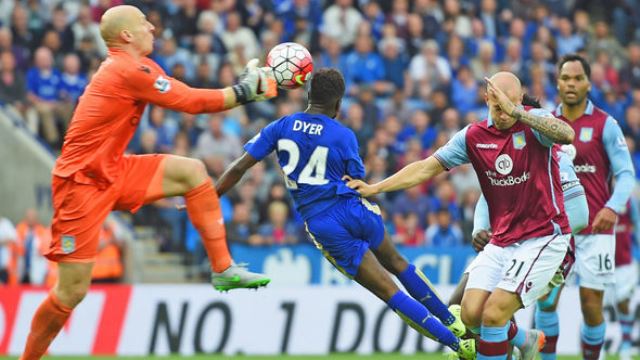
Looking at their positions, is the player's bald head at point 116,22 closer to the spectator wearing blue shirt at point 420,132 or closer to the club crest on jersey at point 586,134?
the club crest on jersey at point 586,134

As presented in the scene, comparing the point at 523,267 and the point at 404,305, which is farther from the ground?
the point at 523,267

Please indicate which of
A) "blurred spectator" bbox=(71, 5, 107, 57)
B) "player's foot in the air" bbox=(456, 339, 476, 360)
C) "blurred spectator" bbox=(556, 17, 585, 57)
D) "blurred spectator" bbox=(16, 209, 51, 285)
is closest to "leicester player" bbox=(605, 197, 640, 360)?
"player's foot in the air" bbox=(456, 339, 476, 360)

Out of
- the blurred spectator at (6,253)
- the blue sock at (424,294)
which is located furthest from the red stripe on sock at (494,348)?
the blurred spectator at (6,253)

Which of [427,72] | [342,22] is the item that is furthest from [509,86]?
[342,22]

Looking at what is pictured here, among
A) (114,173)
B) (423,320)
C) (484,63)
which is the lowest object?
(423,320)

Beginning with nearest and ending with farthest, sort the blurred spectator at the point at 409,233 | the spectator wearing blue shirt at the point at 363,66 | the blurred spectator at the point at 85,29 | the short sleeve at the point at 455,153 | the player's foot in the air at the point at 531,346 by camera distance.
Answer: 1. the short sleeve at the point at 455,153
2. the player's foot in the air at the point at 531,346
3. the blurred spectator at the point at 409,233
4. the blurred spectator at the point at 85,29
5. the spectator wearing blue shirt at the point at 363,66

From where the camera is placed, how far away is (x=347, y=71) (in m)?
21.3

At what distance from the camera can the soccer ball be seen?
1055cm

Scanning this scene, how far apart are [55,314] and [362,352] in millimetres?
6960

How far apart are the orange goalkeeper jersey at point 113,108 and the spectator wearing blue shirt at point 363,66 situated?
11.5 metres

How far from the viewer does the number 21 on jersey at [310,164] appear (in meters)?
10.7

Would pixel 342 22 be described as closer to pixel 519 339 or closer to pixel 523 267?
pixel 519 339

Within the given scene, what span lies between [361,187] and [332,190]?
0.29m

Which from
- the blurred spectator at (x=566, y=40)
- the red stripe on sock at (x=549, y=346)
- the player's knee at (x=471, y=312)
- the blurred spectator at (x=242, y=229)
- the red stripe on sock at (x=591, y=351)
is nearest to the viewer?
the player's knee at (x=471, y=312)
